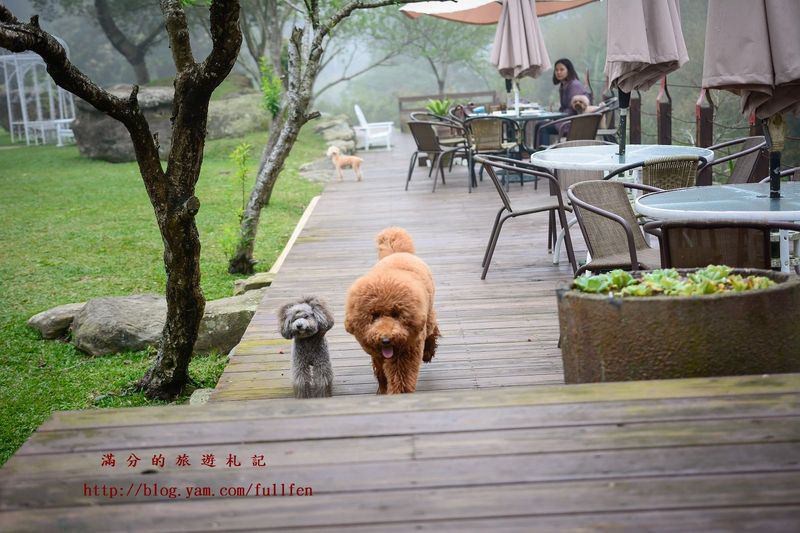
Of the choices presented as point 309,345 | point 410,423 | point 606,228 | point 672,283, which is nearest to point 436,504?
point 410,423

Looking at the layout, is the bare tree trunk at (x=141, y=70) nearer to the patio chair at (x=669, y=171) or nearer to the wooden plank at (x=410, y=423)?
the patio chair at (x=669, y=171)

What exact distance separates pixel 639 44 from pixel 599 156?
32.7 inches

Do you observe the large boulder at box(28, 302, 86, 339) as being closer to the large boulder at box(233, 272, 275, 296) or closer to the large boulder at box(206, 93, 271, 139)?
the large boulder at box(233, 272, 275, 296)

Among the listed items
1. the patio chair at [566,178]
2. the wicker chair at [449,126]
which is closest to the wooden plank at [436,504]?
the patio chair at [566,178]

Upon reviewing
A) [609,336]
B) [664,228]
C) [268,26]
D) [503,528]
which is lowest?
[503,528]

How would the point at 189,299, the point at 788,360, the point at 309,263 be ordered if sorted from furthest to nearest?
the point at 309,263 < the point at 189,299 < the point at 788,360

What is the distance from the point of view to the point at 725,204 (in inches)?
146

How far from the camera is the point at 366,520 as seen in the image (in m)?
1.84

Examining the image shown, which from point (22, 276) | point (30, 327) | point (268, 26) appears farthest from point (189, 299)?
point (268, 26)

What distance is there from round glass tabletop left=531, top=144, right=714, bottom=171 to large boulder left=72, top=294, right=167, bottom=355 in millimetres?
3126

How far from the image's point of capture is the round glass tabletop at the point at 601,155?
17.4ft

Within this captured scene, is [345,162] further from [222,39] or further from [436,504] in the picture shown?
[436,504]

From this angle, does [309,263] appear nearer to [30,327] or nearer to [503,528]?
[30,327]

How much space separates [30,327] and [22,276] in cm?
198
